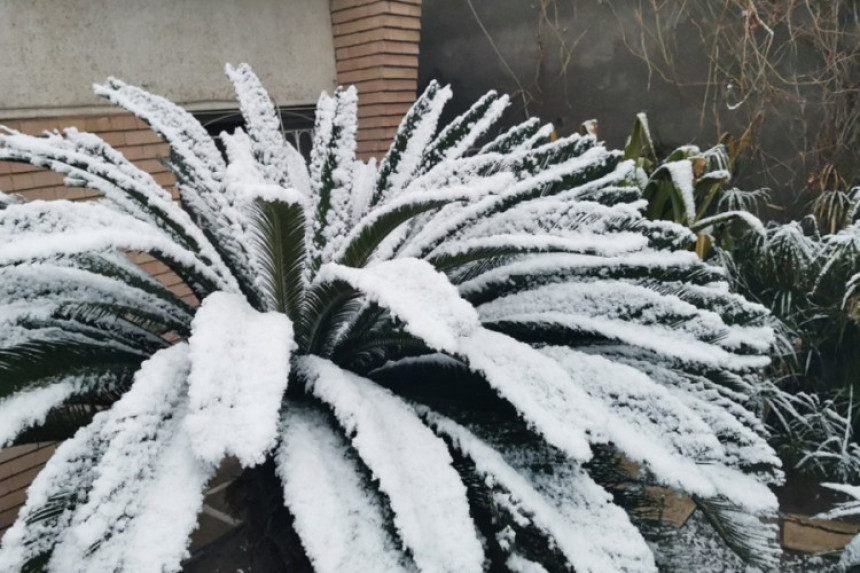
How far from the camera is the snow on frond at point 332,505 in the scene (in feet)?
2.49

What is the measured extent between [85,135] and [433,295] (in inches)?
33.1

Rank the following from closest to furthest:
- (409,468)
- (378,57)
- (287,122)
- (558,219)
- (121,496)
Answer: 1. (121,496)
2. (409,468)
3. (558,219)
4. (378,57)
5. (287,122)

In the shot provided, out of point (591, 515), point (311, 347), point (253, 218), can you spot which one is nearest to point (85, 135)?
point (253, 218)

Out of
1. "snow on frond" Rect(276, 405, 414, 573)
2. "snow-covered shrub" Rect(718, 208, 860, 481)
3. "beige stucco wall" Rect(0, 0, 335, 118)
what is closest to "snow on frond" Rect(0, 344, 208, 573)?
"snow on frond" Rect(276, 405, 414, 573)

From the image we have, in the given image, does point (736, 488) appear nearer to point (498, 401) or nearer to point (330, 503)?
point (498, 401)

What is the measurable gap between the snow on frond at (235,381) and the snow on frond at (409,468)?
128 millimetres

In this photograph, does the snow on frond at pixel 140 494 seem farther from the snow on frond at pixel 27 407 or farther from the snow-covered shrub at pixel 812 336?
the snow-covered shrub at pixel 812 336

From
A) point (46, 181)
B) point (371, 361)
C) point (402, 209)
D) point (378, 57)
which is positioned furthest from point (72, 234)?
Answer: point (378, 57)

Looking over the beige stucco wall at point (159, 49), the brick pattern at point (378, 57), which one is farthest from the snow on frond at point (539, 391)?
the brick pattern at point (378, 57)

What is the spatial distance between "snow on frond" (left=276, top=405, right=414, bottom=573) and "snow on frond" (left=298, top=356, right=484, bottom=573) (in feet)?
0.11

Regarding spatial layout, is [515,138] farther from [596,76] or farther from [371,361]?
[596,76]

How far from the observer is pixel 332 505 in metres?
0.81

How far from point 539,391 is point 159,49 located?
2.64m

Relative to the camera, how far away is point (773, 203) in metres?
3.85
